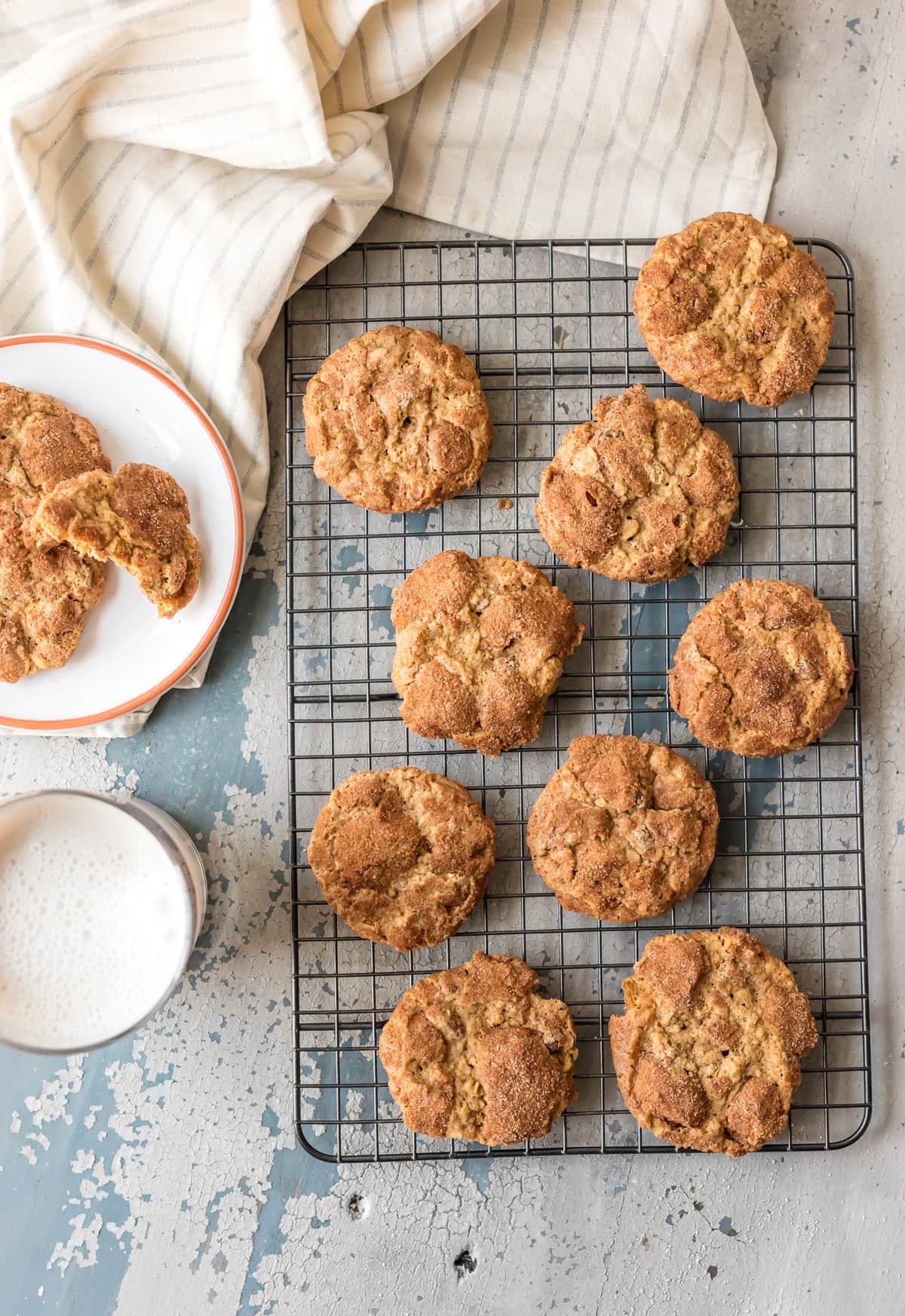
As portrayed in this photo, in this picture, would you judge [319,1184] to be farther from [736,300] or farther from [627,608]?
[736,300]

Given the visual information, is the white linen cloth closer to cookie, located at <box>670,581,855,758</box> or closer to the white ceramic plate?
the white ceramic plate

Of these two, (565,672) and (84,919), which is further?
(565,672)

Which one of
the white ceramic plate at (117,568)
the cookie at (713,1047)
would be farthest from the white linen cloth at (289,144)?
the cookie at (713,1047)

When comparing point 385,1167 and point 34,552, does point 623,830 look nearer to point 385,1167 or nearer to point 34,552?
point 385,1167

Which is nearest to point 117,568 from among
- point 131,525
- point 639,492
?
point 131,525

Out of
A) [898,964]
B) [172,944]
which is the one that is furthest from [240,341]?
[898,964]
